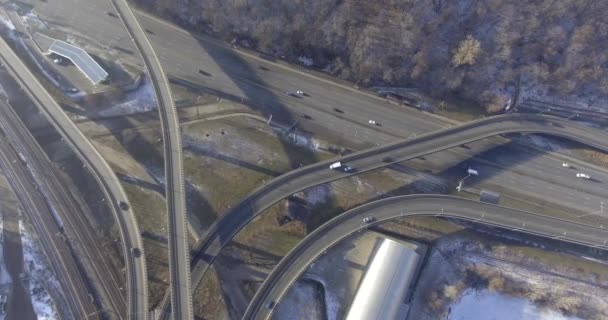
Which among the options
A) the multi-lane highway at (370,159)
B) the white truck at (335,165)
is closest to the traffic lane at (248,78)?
the multi-lane highway at (370,159)

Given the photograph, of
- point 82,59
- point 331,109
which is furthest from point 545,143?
point 82,59

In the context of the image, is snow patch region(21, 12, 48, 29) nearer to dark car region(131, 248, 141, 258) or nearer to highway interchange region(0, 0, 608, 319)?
highway interchange region(0, 0, 608, 319)

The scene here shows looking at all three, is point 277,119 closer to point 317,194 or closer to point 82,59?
point 317,194

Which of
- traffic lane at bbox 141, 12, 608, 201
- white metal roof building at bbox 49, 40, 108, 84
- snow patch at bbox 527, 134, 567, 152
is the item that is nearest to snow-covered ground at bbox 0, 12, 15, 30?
white metal roof building at bbox 49, 40, 108, 84

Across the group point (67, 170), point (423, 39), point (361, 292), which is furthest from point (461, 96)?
point (67, 170)

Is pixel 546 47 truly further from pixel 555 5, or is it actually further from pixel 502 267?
pixel 502 267

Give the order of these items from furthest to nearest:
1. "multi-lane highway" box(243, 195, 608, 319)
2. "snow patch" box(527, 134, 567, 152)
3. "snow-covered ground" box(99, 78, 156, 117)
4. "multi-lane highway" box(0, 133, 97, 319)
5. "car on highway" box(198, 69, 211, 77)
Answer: "car on highway" box(198, 69, 211, 77) → "snow patch" box(527, 134, 567, 152) → "snow-covered ground" box(99, 78, 156, 117) → "multi-lane highway" box(243, 195, 608, 319) → "multi-lane highway" box(0, 133, 97, 319)
